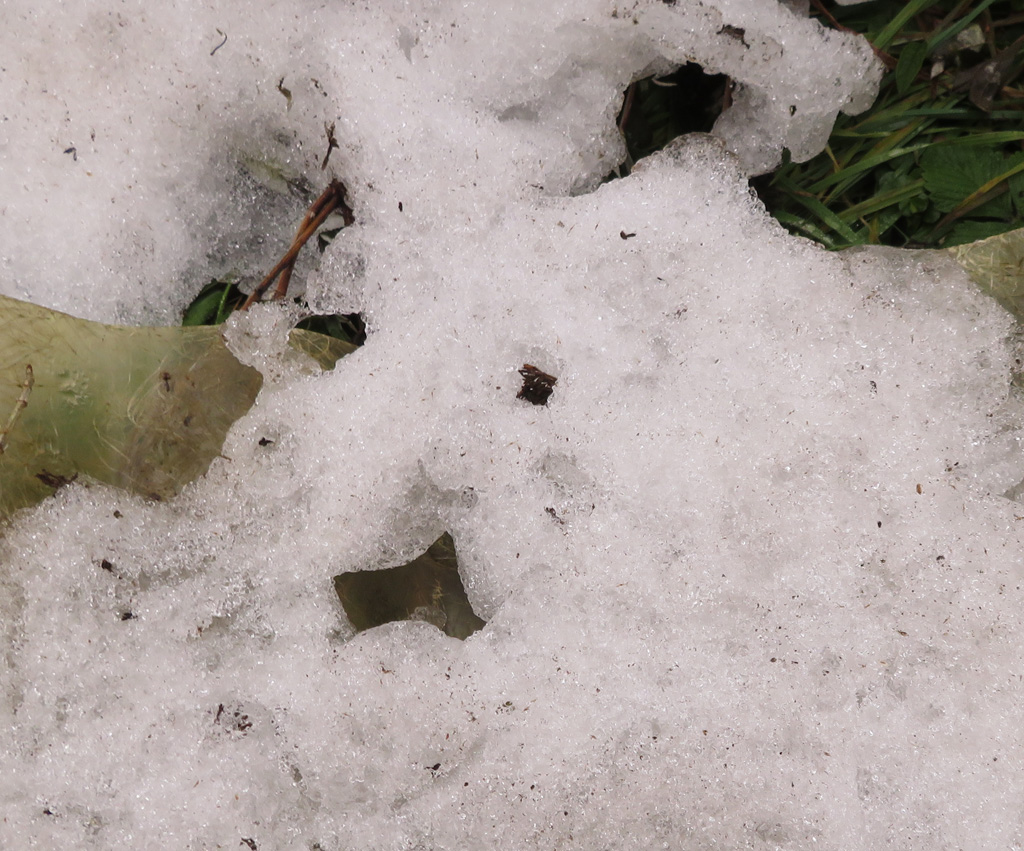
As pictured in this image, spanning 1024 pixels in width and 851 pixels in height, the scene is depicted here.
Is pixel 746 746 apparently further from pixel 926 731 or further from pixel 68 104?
pixel 68 104

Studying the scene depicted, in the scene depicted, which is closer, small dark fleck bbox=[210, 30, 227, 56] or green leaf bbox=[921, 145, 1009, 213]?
small dark fleck bbox=[210, 30, 227, 56]

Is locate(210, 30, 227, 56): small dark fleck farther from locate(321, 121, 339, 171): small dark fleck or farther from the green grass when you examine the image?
the green grass

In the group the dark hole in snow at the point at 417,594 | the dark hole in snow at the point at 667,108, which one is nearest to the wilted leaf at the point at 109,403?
the dark hole in snow at the point at 417,594

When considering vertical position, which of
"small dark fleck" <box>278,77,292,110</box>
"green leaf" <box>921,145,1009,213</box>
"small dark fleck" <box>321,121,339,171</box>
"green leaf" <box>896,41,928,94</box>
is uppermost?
"green leaf" <box>896,41,928,94</box>

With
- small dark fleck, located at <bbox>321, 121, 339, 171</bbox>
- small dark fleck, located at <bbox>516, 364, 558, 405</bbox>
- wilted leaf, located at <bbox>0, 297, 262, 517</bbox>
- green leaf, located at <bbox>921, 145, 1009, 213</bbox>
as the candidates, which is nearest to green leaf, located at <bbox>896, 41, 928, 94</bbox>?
green leaf, located at <bbox>921, 145, 1009, 213</bbox>

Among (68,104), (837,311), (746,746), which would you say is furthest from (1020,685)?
(68,104)

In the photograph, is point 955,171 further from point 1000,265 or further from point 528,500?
point 528,500
